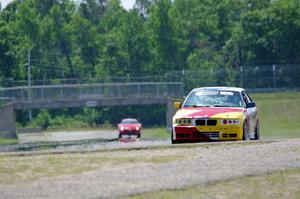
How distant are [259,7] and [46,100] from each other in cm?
3805

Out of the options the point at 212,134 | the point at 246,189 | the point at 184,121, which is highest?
the point at 184,121

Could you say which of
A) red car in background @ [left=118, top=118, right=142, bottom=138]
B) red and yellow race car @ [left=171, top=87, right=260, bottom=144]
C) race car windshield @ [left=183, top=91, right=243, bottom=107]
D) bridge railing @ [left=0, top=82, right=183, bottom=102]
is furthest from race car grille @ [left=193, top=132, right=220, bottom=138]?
bridge railing @ [left=0, top=82, right=183, bottom=102]

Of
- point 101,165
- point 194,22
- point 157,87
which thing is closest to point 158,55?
point 194,22

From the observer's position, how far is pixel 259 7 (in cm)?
10200

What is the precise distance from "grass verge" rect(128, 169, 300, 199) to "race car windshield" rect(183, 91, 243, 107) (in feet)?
31.4

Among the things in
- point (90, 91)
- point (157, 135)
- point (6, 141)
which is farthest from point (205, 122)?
point (90, 91)

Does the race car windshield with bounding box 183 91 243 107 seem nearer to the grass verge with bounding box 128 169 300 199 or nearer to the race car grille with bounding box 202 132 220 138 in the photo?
the race car grille with bounding box 202 132 220 138

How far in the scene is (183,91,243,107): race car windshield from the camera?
23.4 meters

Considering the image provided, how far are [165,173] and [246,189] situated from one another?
161 centimetres

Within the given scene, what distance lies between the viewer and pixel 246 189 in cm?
1284

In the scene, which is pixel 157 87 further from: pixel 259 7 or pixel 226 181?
pixel 226 181

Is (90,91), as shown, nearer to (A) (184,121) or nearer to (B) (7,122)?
(B) (7,122)

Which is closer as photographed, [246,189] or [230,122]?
[246,189]

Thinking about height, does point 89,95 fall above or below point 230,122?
below
